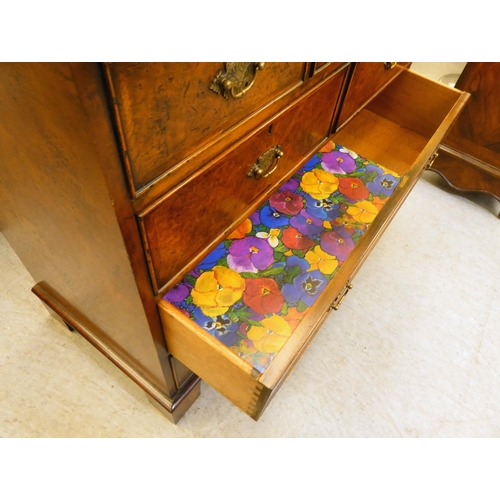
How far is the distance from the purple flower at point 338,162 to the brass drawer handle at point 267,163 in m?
0.23

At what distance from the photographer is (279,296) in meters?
0.63

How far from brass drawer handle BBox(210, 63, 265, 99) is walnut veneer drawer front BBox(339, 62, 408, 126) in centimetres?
39

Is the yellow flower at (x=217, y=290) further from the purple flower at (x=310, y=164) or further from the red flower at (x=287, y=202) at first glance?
the purple flower at (x=310, y=164)

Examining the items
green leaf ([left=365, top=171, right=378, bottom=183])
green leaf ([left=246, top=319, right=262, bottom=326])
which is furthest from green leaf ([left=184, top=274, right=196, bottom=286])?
green leaf ([left=365, top=171, right=378, bottom=183])

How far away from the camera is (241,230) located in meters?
0.70

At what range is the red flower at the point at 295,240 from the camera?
700mm

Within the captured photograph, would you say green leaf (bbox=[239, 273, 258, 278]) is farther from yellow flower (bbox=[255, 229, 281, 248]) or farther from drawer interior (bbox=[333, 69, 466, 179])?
drawer interior (bbox=[333, 69, 466, 179])

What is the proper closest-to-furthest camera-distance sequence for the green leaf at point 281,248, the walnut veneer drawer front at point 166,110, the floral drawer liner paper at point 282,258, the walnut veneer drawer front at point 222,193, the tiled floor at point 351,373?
the walnut veneer drawer front at point 166,110, the walnut veneer drawer front at point 222,193, the floral drawer liner paper at point 282,258, the green leaf at point 281,248, the tiled floor at point 351,373

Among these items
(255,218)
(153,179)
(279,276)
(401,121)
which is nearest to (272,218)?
(255,218)

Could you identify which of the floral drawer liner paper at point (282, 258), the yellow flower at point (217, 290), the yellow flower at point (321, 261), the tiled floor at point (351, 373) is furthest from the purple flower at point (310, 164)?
the tiled floor at point (351, 373)

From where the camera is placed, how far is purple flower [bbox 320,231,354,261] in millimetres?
698

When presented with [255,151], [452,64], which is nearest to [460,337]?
[255,151]

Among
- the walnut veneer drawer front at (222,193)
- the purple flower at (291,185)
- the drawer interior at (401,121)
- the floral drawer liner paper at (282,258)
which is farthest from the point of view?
the drawer interior at (401,121)
